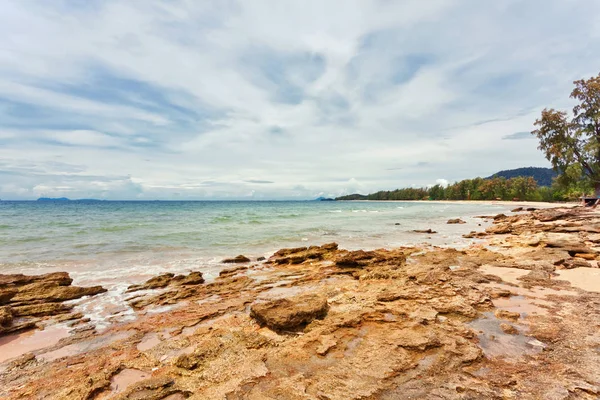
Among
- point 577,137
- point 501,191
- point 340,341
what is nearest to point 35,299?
point 340,341

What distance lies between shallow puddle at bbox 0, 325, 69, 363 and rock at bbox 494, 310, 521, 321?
8.53 metres

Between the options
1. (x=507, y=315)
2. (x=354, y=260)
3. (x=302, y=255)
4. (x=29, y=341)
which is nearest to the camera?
(x=507, y=315)

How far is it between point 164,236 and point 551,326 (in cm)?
2105

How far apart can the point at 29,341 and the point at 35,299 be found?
2.55 m

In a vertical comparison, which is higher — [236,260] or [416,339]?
[416,339]

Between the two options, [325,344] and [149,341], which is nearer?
[325,344]

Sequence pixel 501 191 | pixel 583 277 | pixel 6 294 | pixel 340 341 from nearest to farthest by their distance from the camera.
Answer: pixel 340 341
pixel 6 294
pixel 583 277
pixel 501 191

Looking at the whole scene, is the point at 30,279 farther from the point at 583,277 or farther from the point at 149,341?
the point at 583,277

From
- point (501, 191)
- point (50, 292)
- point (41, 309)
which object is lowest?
point (41, 309)

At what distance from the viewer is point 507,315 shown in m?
5.44

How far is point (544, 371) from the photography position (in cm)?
366

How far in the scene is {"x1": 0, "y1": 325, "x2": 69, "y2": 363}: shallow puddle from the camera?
17.2ft

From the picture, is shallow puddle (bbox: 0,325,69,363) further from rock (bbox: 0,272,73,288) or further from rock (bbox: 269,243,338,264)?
rock (bbox: 269,243,338,264)

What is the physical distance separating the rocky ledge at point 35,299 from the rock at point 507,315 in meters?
9.09
